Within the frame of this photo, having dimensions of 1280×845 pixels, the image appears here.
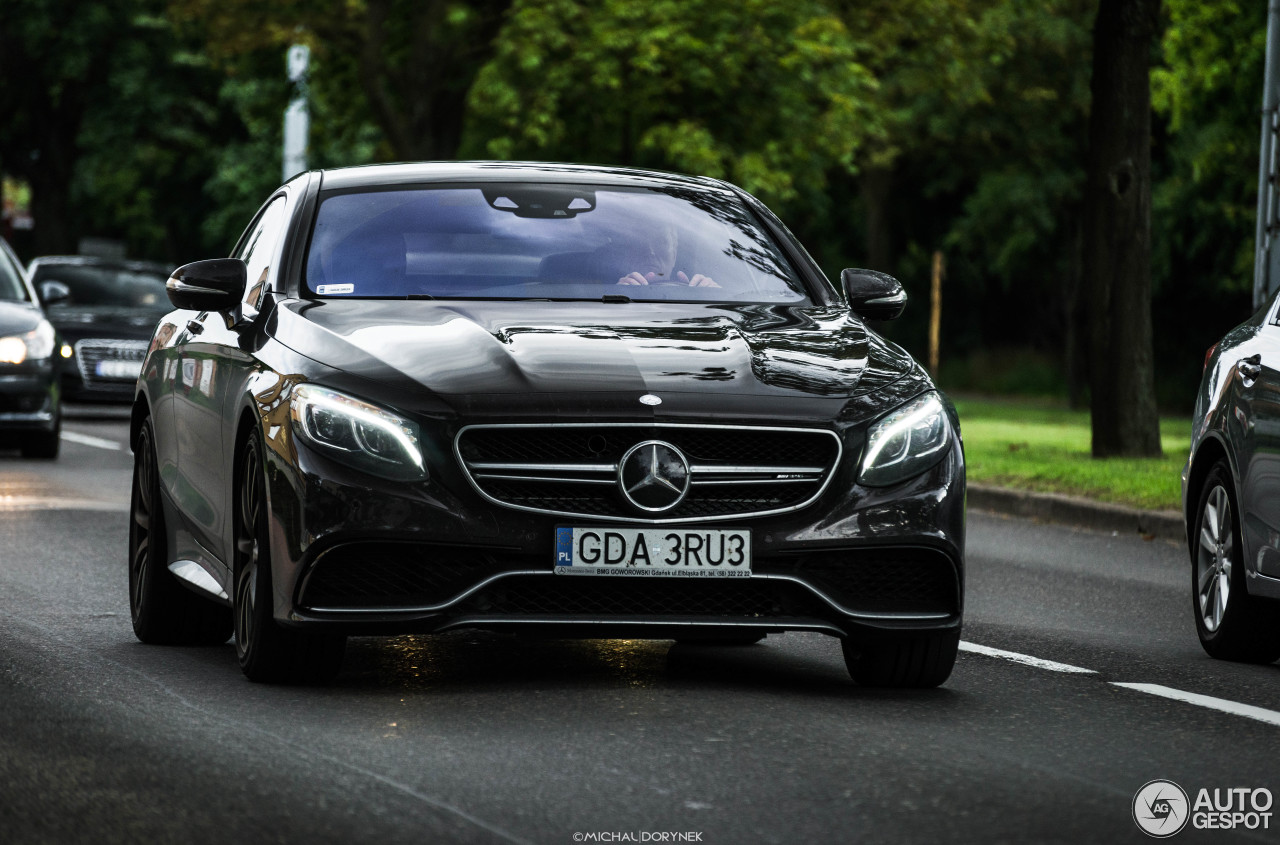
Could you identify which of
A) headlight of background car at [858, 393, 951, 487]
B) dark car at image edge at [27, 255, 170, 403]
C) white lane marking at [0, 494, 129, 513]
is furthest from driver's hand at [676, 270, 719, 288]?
dark car at image edge at [27, 255, 170, 403]

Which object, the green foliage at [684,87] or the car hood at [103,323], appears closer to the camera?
the car hood at [103,323]

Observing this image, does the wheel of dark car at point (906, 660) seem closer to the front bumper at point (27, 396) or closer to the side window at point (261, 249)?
the side window at point (261, 249)

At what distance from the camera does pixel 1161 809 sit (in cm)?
541

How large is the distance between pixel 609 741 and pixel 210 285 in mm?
2473

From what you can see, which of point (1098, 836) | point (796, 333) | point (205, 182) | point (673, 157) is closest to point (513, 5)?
point (673, 157)

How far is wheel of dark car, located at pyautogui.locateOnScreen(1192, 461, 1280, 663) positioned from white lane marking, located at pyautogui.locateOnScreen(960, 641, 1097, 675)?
0.70m

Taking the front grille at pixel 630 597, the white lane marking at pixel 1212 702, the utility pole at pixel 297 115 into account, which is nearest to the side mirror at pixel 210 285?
the front grille at pixel 630 597

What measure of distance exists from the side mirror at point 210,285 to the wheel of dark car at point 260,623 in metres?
0.78

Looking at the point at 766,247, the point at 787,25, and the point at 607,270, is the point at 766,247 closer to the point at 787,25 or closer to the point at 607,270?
the point at 607,270

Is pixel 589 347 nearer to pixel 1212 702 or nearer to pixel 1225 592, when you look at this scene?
pixel 1212 702

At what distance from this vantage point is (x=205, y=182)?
52656 millimetres

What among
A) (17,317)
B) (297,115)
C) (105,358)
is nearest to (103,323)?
(105,358)

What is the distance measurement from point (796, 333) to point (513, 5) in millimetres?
25431

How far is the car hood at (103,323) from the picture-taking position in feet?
78.7
